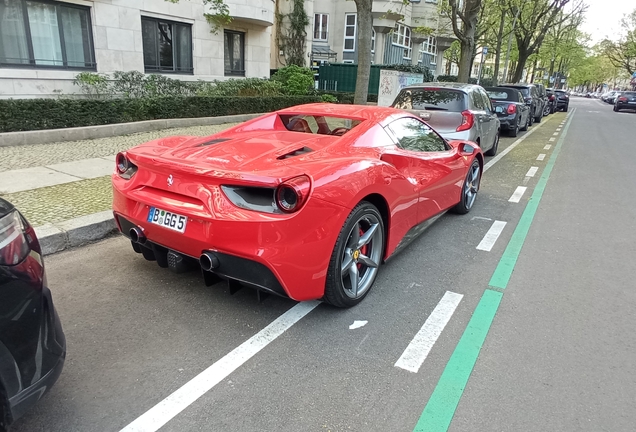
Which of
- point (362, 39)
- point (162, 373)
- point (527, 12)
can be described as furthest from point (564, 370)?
point (527, 12)

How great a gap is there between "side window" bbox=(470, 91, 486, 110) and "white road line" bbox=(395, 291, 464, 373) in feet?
20.2

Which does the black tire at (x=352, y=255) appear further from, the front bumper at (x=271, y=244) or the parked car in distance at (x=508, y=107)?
the parked car in distance at (x=508, y=107)

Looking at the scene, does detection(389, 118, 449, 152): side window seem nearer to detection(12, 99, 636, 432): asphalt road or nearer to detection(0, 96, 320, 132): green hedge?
detection(12, 99, 636, 432): asphalt road

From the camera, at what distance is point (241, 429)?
2.27 m

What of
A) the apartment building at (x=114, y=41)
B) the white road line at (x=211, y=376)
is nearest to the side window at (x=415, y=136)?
the white road line at (x=211, y=376)

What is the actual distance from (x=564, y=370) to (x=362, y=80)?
37.2ft

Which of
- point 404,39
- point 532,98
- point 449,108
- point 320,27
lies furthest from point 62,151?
point 404,39

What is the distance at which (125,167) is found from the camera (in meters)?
3.55

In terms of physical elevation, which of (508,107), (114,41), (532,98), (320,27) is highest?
(320,27)

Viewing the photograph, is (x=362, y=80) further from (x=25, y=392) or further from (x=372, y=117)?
(x=25, y=392)

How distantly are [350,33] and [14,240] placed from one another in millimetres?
30473

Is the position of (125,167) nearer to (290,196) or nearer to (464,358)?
(290,196)

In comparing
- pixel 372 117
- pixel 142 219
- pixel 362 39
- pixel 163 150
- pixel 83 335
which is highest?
pixel 362 39

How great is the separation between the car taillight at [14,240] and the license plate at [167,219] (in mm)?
948
